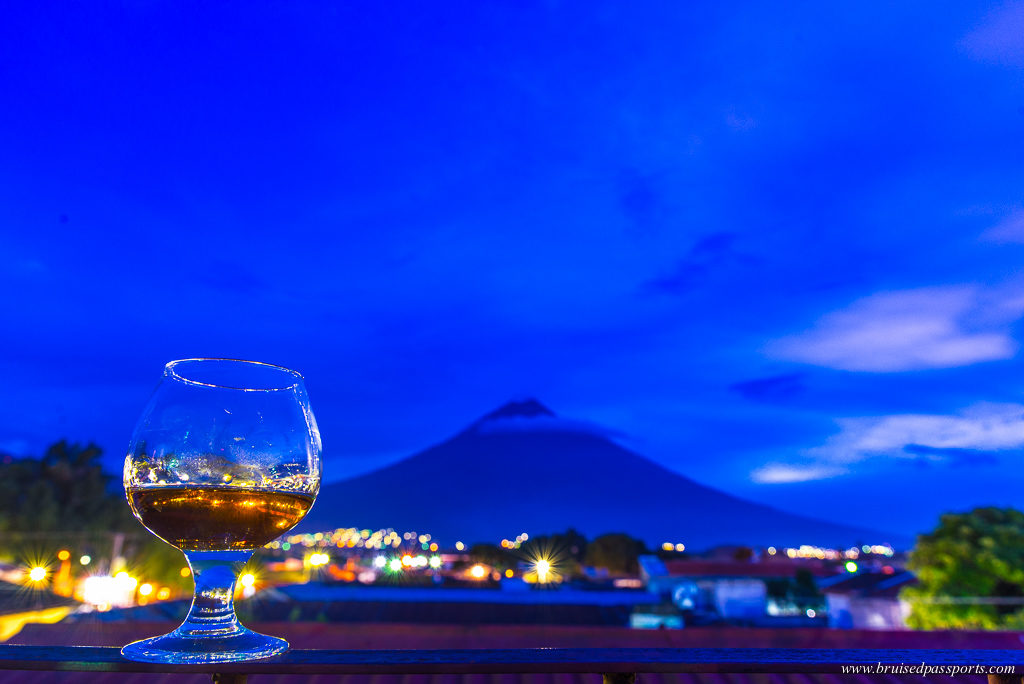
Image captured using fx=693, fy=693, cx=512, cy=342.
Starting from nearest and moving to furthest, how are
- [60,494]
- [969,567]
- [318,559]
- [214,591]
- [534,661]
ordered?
[534,661], [214,591], [969,567], [318,559], [60,494]

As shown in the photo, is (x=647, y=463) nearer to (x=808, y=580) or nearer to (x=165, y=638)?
(x=808, y=580)

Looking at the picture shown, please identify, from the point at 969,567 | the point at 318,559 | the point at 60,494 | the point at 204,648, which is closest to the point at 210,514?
the point at 204,648

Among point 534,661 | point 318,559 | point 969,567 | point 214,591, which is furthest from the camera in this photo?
point 318,559

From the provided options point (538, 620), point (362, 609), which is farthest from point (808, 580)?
point (362, 609)

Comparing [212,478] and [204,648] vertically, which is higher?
[212,478]

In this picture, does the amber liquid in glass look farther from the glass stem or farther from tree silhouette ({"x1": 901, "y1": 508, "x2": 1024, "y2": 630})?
tree silhouette ({"x1": 901, "y1": 508, "x2": 1024, "y2": 630})

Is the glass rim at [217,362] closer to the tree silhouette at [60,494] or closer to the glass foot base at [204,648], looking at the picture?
the glass foot base at [204,648]

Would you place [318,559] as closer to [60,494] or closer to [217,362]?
[60,494]
